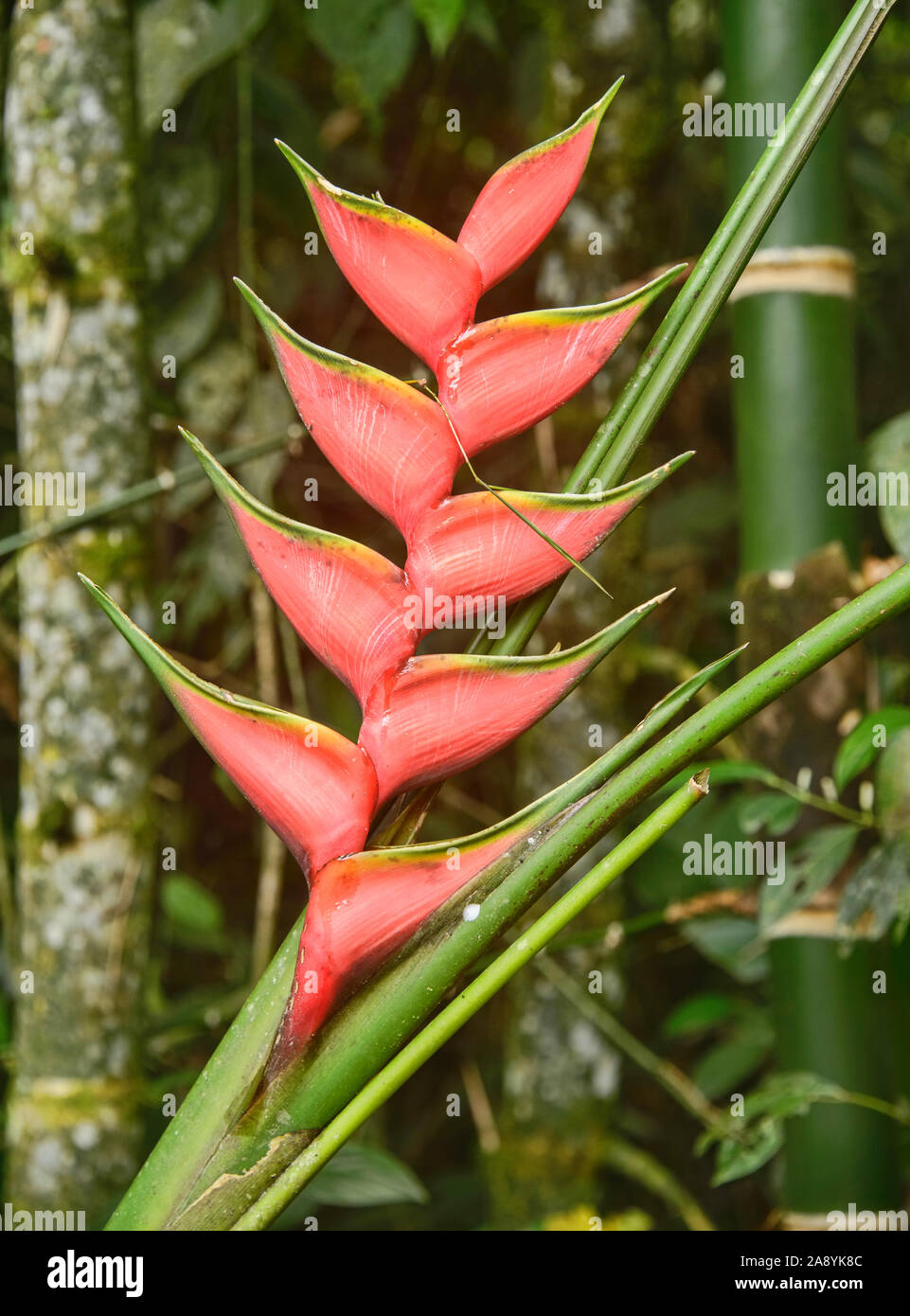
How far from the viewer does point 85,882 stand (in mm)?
562

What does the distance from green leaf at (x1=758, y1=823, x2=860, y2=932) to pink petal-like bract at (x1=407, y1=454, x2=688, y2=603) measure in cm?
26

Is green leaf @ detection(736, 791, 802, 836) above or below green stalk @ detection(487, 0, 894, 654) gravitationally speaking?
below

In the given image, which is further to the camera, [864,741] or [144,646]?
[864,741]

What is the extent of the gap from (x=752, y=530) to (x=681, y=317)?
23 centimetres

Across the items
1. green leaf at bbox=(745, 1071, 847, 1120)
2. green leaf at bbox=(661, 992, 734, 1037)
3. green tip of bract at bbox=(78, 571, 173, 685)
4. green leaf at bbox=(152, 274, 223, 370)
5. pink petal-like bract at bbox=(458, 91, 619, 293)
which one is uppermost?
green leaf at bbox=(152, 274, 223, 370)

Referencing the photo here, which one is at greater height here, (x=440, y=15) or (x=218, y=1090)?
(x=440, y=15)

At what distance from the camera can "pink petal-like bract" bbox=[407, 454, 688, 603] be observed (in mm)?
281

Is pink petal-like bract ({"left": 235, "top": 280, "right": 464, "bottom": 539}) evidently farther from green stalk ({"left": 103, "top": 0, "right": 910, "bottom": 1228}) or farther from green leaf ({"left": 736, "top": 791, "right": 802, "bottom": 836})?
green leaf ({"left": 736, "top": 791, "right": 802, "bottom": 836})

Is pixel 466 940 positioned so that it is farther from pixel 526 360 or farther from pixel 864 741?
pixel 864 741

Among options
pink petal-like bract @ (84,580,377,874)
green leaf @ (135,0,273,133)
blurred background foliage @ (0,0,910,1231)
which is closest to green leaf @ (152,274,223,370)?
blurred background foliage @ (0,0,910,1231)

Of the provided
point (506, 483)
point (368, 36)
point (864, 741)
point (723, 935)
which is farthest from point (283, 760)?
point (506, 483)

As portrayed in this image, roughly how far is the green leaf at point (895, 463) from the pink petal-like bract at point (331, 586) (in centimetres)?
29

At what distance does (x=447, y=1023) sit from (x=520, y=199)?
0.21 meters

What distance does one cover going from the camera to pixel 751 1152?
497 mm
